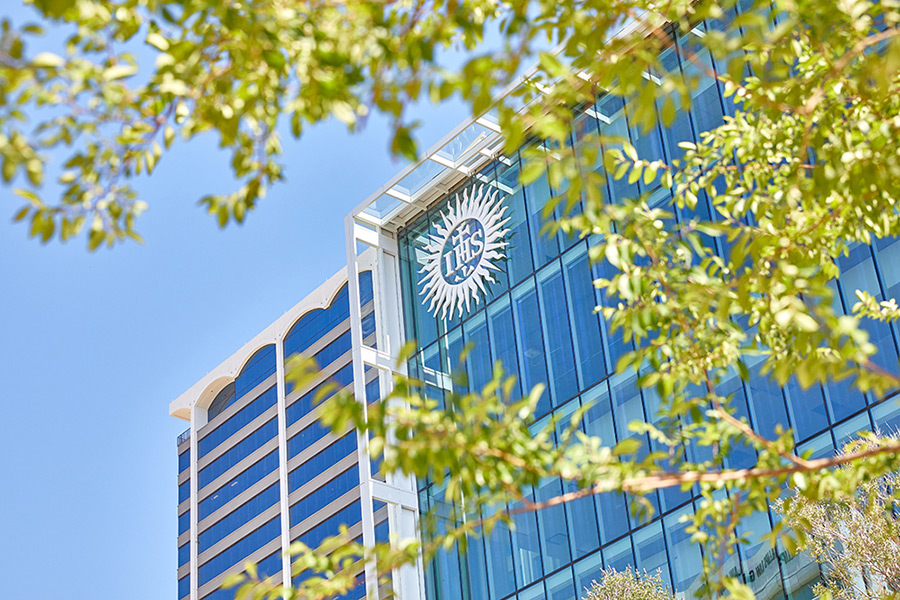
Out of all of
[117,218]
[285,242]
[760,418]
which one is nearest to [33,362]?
[285,242]

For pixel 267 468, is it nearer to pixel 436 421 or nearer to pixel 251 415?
pixel 251 415

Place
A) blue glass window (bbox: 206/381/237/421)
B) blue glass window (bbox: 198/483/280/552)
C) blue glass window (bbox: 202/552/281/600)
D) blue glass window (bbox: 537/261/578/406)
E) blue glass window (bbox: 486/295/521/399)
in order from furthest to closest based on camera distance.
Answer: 1. blue glass window (bbox: 206/381/237/421)
2. blue glass window (bbox: 198/483/280/552)
3. blue glass window (bbox: 202/552/281/600)
4. blue glass window (bbox: 486/295/521/399)
5. blue glass window (bbox: 537/261/578/406)

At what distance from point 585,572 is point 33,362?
9410cm

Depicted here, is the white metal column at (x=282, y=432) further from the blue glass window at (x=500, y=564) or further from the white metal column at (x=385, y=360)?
the blue glass window at (x=500, y=564)

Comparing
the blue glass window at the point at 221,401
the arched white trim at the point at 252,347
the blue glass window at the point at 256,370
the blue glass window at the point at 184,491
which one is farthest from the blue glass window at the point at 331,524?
the blue glass window at the point at 184,491

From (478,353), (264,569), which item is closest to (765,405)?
(478,353)

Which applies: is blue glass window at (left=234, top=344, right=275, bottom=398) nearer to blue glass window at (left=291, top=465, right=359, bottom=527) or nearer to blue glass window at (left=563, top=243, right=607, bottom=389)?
blue glass window at (left=291, top=465, right=359, bottom=527)

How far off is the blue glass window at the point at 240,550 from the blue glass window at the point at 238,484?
2.90 meters

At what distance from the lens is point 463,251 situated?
25.0 m

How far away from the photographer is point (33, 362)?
10600 centimetres

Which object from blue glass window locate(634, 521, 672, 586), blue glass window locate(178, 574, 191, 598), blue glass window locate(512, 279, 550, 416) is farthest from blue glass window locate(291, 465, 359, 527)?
blue glass window locate(634, 521, 672, 586)

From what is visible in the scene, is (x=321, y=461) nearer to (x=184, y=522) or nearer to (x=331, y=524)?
(x=331, y=524)

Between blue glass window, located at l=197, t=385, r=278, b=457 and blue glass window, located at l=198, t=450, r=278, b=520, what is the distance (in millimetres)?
2462

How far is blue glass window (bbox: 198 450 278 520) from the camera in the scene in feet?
209
